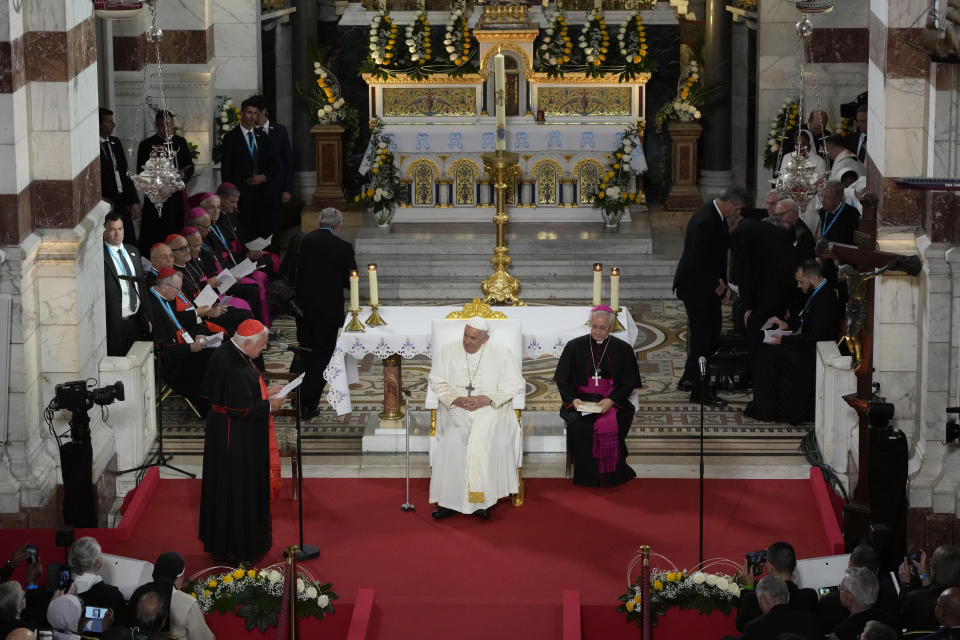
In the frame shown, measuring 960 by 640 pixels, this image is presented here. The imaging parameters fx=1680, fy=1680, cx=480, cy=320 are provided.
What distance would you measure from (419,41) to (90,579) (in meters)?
10.4

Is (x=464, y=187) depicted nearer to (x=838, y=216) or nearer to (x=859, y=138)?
(x=859, y=138)

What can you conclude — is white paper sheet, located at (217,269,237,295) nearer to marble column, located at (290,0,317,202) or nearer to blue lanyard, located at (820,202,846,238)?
blue lanyard, located at (820,202,846,238)

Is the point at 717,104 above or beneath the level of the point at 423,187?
above

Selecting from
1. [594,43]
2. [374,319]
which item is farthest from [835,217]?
[594,43]

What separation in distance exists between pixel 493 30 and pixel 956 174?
863 centimetres

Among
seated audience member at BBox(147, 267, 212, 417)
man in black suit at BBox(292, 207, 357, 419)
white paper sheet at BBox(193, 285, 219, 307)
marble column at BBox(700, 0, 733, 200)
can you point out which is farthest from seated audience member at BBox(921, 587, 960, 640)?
marble column at BBox(700, 0, 733, 200)

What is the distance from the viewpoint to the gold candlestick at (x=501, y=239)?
12453mm

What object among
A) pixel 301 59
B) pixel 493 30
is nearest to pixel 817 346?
pixel 493 30

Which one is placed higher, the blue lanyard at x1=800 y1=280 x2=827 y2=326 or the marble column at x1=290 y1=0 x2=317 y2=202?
the marble column at x1=290 y1=0 x2=317 y2=202

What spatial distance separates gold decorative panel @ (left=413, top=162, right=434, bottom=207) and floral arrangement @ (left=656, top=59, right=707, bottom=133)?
2.69 meters

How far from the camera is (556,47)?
17672 millimetres

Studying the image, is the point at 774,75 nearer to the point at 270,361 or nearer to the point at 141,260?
the point at 270,361

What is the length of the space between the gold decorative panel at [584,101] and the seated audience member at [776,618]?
33.7 feet

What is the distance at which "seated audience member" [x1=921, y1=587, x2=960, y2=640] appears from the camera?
7.20 metres
